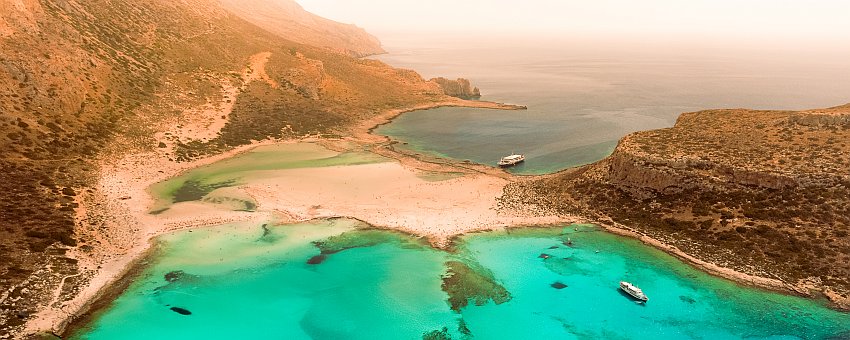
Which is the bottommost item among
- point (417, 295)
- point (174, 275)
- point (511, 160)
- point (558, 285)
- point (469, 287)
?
point (417, 295)

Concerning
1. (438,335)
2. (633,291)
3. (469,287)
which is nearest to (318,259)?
(469,287)

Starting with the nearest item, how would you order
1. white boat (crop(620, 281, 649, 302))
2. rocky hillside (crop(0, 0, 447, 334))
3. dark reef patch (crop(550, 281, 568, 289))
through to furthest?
1. white boat (crop(620, 281, 649, 302))
2. dark reef patch (crop(550, 281, 568, 289))
3. rocky hillside (crop(0, 0, 447, 334))

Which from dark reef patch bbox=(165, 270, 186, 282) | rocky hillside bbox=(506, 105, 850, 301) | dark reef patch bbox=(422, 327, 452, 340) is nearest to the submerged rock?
dark reef patch bbox=(165, 270, 186, 282)

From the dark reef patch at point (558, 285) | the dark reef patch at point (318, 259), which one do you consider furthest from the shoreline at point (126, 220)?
the dark reef patch at point (558, 285)

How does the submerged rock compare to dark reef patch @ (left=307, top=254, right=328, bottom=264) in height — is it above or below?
below

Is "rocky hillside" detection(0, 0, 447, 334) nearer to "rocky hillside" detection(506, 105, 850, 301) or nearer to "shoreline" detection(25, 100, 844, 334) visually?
"shoreline" detection(25, 100, 844, 334)

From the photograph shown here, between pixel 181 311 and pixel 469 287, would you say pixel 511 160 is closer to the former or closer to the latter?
pixel 469 287

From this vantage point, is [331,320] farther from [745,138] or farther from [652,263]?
[745,138]
